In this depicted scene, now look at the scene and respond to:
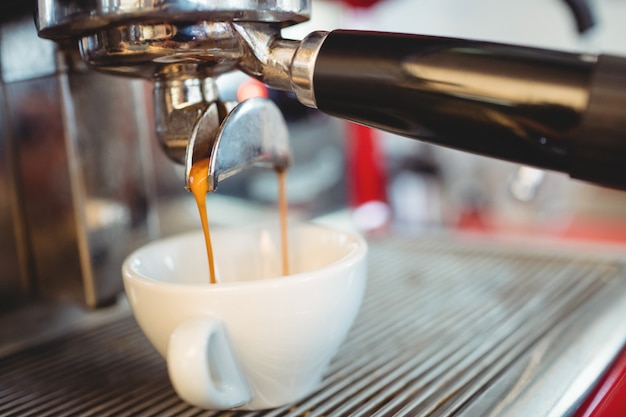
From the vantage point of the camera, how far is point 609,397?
0.29 meters

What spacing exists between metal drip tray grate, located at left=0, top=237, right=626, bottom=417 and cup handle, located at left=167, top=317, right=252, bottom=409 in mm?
31

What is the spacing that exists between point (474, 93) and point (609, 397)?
18 centimetres

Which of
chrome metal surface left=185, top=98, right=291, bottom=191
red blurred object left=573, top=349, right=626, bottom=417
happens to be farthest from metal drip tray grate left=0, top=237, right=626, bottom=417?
chrome metal surface left=185, top=98, right=291, bottom=191

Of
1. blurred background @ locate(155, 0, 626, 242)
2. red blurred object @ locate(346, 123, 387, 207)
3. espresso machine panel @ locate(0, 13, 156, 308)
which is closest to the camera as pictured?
espresso machine panel @ locate(0, 13, 156, 308)

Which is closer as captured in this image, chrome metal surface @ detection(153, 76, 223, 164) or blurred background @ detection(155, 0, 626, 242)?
chrome metal surface @ detection(153, 76, 223, 164)

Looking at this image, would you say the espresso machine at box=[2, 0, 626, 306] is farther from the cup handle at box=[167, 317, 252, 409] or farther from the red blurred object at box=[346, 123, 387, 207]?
the red blurred object at box=[346, 123, 387, 207]

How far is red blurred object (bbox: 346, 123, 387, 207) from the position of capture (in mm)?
744

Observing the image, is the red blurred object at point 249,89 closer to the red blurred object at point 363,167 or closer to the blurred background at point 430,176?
the blurred background at point 430,176

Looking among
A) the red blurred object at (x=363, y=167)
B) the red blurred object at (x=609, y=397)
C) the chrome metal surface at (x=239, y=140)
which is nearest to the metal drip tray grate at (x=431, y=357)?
the red blurred object at (x=609, y=397)

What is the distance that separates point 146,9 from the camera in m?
0.22

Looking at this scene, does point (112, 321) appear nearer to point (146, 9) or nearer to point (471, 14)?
point (146, 9)

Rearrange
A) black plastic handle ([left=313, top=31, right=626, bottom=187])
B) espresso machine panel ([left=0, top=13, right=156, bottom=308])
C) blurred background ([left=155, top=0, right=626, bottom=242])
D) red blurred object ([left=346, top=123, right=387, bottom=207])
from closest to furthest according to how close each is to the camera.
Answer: black plastic handle ([left=313, top=31, right=626, bottom=187]) < espresso machine panel ([left=0, top=13, right=156, bottom=308]) < blurred background ([left=155, top=0, right=626, bottom=242]) < red blurred object ([left=346, top=123, right=387, bottom=207])

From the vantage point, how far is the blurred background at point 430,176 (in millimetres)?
622

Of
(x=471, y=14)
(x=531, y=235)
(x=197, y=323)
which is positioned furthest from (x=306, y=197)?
(x=471, y=14)
